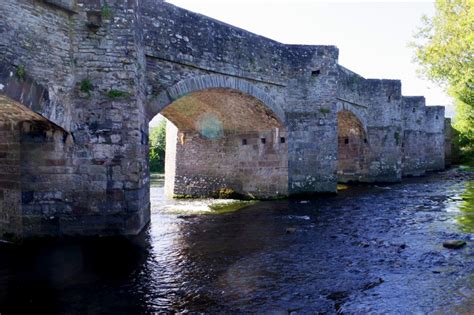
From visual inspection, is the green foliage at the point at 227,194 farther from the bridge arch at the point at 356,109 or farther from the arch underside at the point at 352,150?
the arch underside at the point at 352,150

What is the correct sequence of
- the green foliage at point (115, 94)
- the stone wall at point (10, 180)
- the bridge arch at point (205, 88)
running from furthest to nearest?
the bridge arch at point (205, 88)
the green foliage at point (115, 94)
the stone wall at point (10, 180)

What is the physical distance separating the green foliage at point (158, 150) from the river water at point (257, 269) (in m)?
Result: 21.6

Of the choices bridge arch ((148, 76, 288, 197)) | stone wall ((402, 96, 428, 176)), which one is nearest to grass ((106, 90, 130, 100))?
bridge arch ((148, 76, 288, 197))

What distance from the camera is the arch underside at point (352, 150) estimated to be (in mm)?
18458

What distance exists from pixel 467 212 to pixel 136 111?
28.3 ft

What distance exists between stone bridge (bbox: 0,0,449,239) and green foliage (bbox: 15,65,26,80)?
2 centimetres

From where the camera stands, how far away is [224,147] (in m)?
14.2

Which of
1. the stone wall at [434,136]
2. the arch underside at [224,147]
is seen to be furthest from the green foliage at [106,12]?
the stone wall at [434,136]

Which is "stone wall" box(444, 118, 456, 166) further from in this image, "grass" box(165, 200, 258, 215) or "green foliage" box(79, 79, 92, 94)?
"green foliage" box(79, 79, 92, 94)

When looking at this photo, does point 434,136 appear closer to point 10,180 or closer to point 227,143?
point 227,143

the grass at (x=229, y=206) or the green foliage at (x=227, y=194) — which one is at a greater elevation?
the green foliage at (x=227, y=194)

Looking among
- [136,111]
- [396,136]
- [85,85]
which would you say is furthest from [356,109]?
[85,85]

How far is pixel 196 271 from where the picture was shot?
217 inches

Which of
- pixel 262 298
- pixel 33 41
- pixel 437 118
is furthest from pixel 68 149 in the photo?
pixel 437 118
